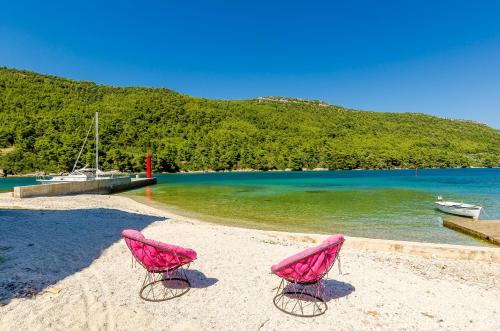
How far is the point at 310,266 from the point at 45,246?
728 centimetres

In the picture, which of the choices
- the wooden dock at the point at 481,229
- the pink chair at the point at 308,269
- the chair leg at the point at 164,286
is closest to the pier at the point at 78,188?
the chair leg at the point at 164,286

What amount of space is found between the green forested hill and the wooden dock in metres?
83.1

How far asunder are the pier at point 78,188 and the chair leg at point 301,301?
22256mm

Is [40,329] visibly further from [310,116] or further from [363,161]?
[310,116]

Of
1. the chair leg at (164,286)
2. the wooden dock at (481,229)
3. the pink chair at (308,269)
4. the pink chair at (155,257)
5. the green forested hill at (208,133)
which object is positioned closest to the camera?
the pink chair at (308,269)

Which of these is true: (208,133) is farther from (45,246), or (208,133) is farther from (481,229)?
(45,246)

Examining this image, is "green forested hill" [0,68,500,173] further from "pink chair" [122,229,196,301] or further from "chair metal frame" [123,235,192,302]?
"pink chair" [122,229,196,301]

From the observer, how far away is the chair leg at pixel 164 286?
18.9 feet

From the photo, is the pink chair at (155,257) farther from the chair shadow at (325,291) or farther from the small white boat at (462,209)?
the small white boat at (462,209)

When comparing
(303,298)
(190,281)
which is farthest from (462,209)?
(190,281)

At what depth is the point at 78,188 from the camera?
29.5 meters

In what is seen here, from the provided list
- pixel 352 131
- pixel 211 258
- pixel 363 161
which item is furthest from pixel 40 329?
pixel 352 131

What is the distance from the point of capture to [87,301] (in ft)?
17.6

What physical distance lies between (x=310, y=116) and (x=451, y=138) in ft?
209
